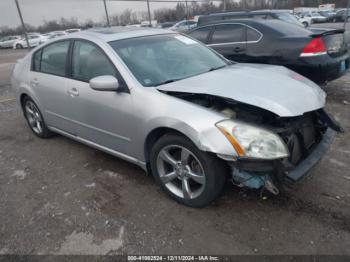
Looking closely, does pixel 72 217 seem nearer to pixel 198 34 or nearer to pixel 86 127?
pixel 86 127

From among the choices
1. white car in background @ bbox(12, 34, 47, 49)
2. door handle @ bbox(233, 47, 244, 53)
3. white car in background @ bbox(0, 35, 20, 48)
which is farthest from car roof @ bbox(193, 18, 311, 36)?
white car in background @ bbox(0, 35, 20, 48)

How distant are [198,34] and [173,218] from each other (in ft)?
17.1

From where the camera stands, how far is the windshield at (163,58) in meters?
2.92

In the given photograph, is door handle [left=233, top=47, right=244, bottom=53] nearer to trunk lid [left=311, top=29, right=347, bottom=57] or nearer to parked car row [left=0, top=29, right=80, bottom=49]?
trunk lid [left=311, top=29, right=347, bottom=57]

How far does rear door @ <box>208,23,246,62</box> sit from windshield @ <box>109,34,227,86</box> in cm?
244

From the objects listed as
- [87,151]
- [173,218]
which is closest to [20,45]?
[87,151]

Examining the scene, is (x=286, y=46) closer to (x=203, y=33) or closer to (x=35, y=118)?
(x=203, y=33)

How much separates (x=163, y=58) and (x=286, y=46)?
3.16 metres

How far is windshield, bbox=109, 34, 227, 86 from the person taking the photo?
2.92m

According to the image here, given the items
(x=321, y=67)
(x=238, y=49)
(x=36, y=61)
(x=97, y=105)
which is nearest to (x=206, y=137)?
(x=97, y=105)

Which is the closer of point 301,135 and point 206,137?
point 206,137

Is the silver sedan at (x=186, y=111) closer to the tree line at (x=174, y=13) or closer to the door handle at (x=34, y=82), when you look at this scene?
the door handle at (x=34, y=82)

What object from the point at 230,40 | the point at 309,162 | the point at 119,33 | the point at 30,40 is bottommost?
the point at 30,40

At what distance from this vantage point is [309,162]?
244cm
